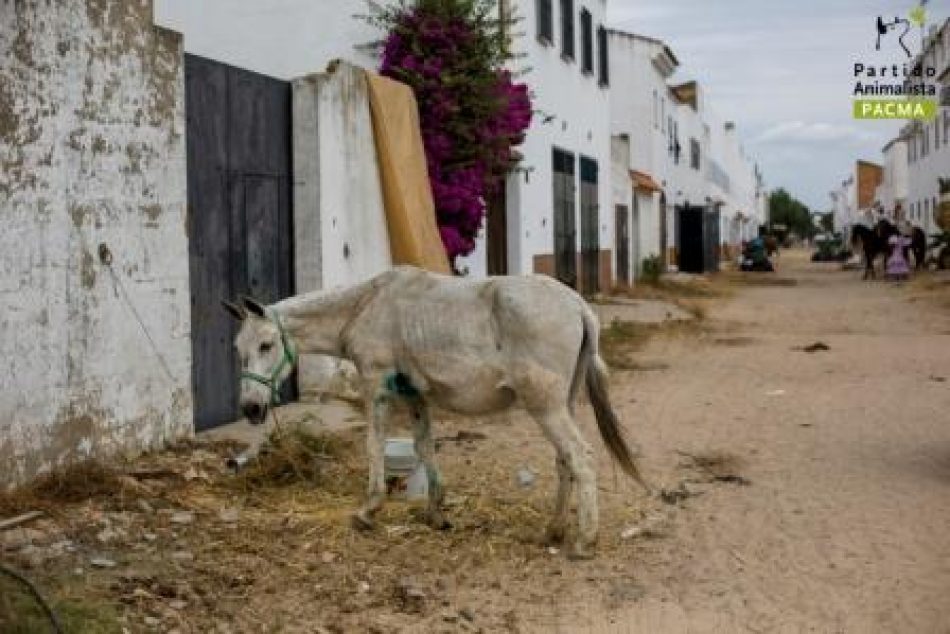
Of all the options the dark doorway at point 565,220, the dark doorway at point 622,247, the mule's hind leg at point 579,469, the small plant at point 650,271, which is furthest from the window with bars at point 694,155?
the mule's hind leg at point 579,469

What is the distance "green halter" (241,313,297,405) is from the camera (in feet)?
20.2

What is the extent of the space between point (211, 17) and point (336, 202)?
620 centimetres

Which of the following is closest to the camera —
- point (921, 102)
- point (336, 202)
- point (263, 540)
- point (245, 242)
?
point (263, 540)

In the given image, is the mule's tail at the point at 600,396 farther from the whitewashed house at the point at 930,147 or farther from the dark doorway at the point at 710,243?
the dark doorway at the point at 710,243

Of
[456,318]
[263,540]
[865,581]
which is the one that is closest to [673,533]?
[865,581]

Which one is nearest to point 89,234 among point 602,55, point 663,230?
point 602,55

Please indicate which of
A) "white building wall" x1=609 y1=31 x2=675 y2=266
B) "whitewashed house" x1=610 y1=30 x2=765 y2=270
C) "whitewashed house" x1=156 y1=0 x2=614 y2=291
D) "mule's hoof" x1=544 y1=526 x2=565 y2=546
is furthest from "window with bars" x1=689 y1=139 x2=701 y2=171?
"mule's hoof" x1=544 y1=526 x2=565 y2=546

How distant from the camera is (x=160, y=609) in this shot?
16.3ft

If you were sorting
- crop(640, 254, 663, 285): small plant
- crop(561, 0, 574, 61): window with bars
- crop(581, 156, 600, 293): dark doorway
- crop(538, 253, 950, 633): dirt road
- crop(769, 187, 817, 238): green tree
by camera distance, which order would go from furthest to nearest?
1. crop(769, 187, 817, 238): green tree
2. crop(640, 254, 663, 285): small plant
3. crop(581, 156, 600, 293): dark doorway
4. crop(561, 0, 574, 61): window with bars
5. crop(538, 253, 950, 633): dirt road

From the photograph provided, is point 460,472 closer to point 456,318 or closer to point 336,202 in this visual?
point 456,318

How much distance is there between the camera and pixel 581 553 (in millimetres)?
5969

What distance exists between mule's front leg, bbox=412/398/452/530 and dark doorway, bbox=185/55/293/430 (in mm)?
2578

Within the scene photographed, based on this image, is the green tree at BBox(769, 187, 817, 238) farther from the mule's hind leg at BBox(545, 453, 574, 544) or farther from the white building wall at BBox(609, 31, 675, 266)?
the mule's hind leg at BBox(545, 453, 574, 544)

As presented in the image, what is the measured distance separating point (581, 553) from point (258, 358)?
6.59 feet
